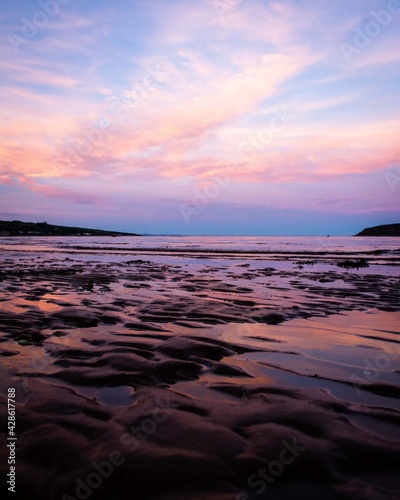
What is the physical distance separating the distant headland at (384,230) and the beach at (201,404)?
525ft

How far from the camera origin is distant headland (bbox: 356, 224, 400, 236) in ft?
502

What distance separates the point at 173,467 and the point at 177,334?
3.89 meters

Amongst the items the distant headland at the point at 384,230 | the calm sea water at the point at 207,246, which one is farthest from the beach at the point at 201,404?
the distant headland at the point at 384,230

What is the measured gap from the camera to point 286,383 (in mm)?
4363

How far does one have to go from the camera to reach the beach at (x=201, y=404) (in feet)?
8.53

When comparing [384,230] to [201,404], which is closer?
[201,404]

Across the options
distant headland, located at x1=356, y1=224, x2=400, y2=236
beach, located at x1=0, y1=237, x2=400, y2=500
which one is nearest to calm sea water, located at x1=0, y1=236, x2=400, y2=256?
beach, located at x1=0, y1=237, x2=400, y2=500

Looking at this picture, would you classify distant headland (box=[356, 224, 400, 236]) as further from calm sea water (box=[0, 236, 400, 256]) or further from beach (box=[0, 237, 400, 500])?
beach (box=[0, 237, 400, 500])

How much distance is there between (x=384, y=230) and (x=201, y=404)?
600ft

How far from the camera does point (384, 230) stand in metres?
165

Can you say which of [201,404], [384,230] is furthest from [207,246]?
[384,230]

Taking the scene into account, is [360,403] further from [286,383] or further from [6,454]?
[6,454]

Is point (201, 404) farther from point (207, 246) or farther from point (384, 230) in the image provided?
point (384, 230)

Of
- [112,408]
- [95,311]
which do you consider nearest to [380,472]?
[112,408]
